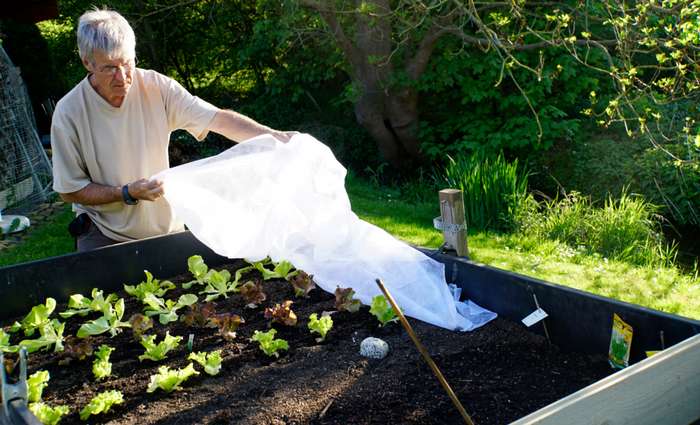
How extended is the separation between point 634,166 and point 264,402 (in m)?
6.78

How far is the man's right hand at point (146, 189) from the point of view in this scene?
100 inches

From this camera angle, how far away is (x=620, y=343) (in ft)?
5.99

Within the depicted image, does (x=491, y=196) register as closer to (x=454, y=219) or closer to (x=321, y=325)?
(x=454, y=219)

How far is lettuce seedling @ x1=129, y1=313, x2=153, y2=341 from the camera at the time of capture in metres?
2.26

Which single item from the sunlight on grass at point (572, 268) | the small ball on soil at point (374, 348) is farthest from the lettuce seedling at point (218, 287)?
the sunlight on grass at point (572, 268)

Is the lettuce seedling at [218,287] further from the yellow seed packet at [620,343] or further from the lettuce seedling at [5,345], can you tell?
the yellow seed packet at [620,343]

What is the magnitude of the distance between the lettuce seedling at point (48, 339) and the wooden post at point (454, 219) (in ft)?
4.47

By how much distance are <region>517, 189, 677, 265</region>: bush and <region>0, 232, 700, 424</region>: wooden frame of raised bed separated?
11.5 feet

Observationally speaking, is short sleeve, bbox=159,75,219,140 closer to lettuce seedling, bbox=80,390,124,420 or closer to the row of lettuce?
the row of lettuce

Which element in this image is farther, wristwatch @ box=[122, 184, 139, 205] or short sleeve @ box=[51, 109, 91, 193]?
short sleeve @ box=[51, 109, 91, 193]

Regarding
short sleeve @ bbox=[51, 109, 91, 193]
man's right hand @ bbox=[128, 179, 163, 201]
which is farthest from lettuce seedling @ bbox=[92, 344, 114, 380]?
short sleeve @ bbox=[51, 109, 91, 193]

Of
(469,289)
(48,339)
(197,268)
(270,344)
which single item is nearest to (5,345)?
(48,339)

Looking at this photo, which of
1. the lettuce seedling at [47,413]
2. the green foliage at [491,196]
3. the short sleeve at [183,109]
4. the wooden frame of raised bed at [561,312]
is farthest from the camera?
the green foliage at [491,196]

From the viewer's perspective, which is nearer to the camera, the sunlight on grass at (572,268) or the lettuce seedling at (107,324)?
the lettuce seedling at (107,324)
